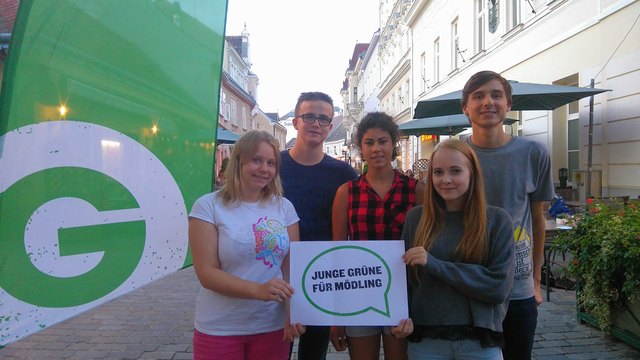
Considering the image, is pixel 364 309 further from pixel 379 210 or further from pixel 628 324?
pixel 628 324

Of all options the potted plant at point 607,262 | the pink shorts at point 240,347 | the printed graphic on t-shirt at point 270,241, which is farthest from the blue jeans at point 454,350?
the potted plant at point 607,262

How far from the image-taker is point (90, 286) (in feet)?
5.61

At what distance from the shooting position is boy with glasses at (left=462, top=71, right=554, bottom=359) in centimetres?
206

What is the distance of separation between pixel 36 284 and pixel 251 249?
0.81 meters

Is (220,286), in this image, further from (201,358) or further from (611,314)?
(611,314)

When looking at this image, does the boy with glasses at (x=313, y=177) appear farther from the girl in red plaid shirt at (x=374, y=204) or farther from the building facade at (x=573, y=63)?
the building facade at (x=573, y=63)

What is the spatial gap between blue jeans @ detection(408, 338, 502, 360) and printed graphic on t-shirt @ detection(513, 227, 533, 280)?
43 centimetres

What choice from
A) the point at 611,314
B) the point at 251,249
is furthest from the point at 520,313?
the point at 611,314

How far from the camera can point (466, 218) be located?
6.12ft

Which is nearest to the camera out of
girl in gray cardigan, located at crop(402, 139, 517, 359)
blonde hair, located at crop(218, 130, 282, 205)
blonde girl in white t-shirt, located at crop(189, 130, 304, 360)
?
girl in gray cardigan, located at crop(402, 139, 517, 359)

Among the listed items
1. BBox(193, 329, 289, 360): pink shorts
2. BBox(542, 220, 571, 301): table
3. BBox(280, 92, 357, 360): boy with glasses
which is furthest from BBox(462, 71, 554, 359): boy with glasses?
BBox(542, 220, 571, 301): table

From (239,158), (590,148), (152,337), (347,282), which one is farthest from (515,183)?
(590,148)

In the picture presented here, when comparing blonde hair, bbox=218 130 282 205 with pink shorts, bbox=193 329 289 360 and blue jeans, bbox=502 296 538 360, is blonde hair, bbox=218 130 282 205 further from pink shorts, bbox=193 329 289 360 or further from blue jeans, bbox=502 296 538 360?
blue jeans, bbox=502 296 538 360

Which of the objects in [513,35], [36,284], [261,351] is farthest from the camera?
[513,35]
